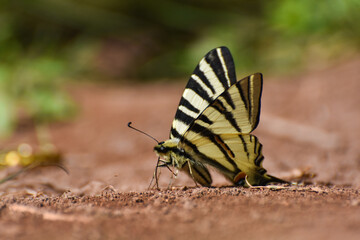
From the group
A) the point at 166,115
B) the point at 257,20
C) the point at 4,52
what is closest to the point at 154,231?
the point at 166,115

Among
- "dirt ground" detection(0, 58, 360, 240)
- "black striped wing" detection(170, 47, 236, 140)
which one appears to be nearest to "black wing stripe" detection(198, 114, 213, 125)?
"black striped wing" detection(170, 47, 236, 140)

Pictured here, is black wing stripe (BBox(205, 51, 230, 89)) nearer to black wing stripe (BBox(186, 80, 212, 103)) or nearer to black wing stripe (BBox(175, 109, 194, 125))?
black wing stripe (BBox(186, 80, 212, 103))

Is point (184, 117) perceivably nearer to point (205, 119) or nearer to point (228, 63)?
point (205, 119)

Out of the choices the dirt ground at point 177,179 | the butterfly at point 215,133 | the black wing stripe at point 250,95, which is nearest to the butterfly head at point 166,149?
the butterfly at point 215,133

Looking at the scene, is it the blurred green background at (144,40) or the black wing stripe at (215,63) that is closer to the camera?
the black wing stripe at (215,63)

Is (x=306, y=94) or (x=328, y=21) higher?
(x=328, y=21)

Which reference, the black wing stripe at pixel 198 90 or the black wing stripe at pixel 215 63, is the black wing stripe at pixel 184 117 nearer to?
the black wing stripe at pixel 198 90

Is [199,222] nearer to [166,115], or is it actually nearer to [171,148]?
[171,148]
